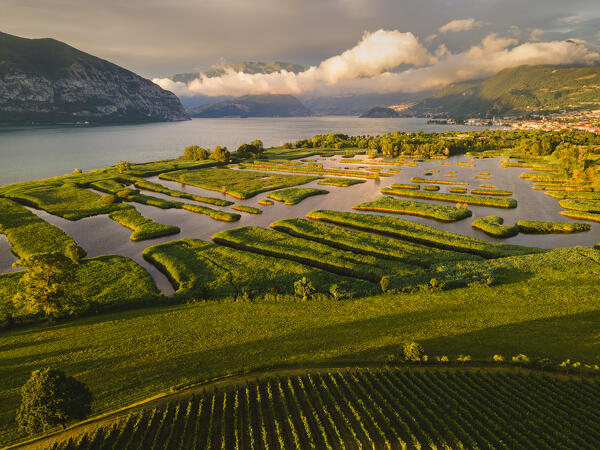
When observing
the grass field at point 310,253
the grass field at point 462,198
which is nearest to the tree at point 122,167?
the grass field at point 310,253

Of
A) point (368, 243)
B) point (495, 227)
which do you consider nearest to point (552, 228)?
point (495, 227)

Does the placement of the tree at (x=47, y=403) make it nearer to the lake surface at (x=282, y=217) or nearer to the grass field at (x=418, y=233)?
the lake surface at (x=282, y=217)

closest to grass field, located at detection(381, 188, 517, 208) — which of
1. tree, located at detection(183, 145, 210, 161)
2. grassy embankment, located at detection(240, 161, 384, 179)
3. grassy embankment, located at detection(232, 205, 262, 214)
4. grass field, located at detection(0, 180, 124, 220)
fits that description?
grassy embankment, located at detection(240, 161, 384, 179)

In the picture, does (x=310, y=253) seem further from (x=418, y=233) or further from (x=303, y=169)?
(x=303, y=169)

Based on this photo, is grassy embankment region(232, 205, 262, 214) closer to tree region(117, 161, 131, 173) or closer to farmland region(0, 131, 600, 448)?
farmland region(0, 131, 600, 448)

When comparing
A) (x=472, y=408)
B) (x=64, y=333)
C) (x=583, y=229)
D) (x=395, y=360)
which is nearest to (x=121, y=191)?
(x=64, y=333)

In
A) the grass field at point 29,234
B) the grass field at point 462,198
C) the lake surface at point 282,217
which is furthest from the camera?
the grass field at point 462,198
